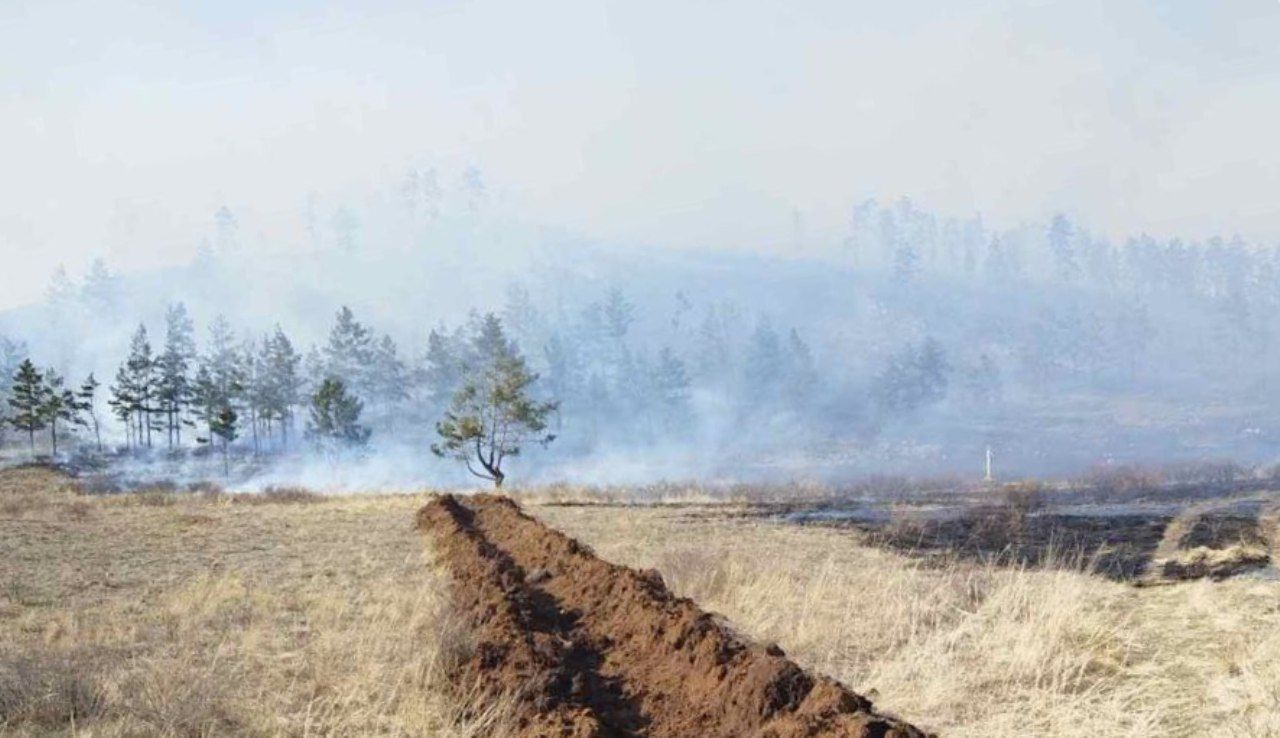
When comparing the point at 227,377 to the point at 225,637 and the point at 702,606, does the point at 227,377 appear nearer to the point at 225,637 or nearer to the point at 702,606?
the point at 225,637

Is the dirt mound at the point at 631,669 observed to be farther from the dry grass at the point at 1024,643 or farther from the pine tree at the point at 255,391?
the pine tree at the point at 255,391

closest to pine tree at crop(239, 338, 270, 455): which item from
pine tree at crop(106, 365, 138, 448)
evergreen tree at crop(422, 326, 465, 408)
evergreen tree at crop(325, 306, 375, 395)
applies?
evergreen tree at crop(325, 306, 375, 395)

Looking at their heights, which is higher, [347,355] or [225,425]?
[347,355]

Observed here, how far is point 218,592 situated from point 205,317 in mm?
160810

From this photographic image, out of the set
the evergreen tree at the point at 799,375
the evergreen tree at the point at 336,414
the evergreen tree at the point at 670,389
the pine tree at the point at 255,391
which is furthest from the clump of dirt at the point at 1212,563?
the evergreen tree at the point at 799,375

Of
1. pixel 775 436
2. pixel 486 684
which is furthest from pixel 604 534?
pixel 775 436

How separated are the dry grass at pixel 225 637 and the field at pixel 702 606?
3cm

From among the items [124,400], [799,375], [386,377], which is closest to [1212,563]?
[124,400]

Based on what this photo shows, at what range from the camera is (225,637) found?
1024 cm

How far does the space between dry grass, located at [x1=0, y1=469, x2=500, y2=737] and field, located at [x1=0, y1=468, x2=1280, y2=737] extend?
0.10ft

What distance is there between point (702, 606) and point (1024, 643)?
14.0 ft

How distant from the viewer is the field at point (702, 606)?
6.96 m

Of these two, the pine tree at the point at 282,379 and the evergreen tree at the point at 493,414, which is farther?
the pine tree at the point at 282,379

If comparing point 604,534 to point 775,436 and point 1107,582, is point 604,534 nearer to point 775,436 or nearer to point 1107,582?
point 1107,582
